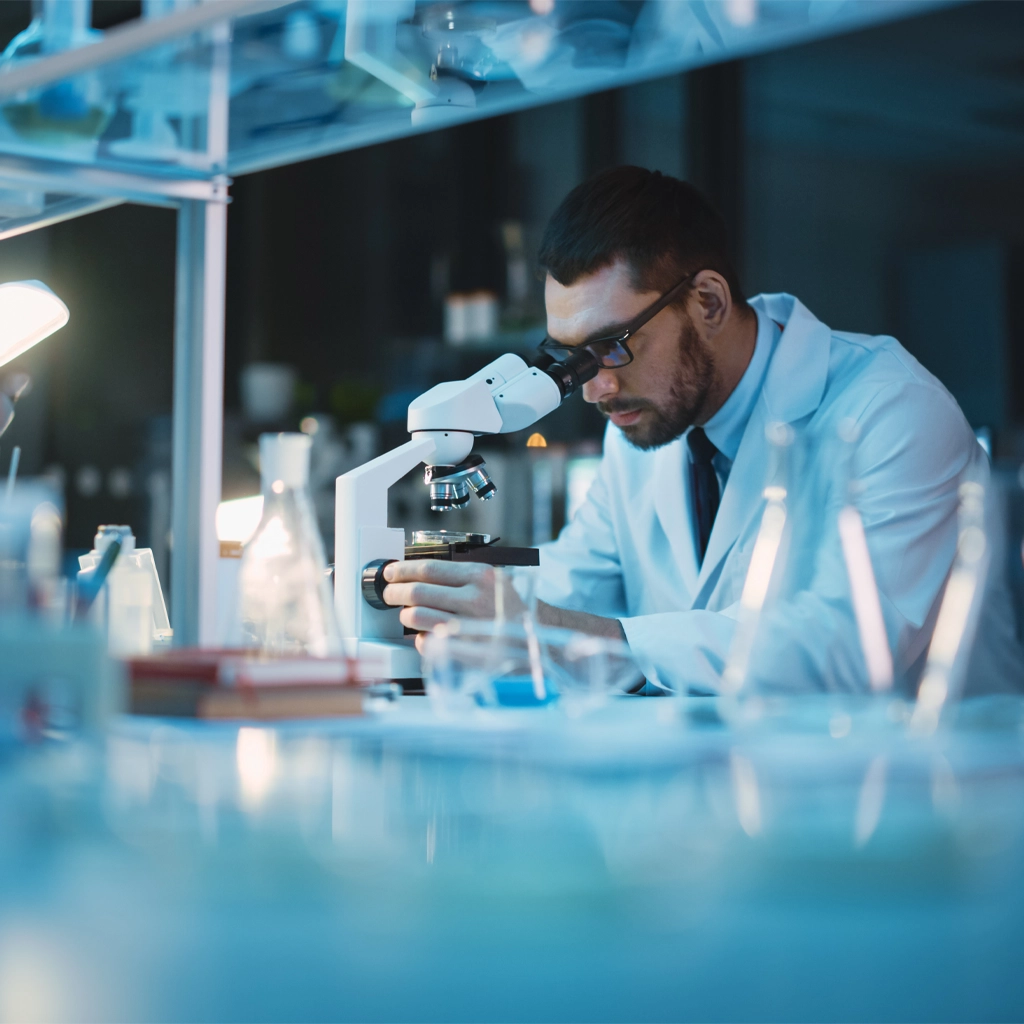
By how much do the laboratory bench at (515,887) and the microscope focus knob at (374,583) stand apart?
0.84m

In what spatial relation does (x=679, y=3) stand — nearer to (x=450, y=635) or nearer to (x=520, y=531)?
(x=450, y=635)

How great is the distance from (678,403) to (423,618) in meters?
1.00

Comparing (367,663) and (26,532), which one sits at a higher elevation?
(26,532)

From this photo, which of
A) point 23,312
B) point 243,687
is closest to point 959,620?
point 243,687

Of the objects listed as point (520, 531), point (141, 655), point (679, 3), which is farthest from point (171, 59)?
point (520, 531)

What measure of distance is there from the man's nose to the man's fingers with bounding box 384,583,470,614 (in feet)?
2.83

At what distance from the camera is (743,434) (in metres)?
2.29

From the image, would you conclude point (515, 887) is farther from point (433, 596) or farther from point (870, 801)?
point (433, 596)

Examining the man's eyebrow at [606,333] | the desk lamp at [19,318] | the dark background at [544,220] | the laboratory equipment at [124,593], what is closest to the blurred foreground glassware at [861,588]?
the laboratory equipment at [124,593]

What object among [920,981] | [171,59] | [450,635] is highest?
[171,59]

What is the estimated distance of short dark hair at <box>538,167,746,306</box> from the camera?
220 cm

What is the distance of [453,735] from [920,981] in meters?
0.46

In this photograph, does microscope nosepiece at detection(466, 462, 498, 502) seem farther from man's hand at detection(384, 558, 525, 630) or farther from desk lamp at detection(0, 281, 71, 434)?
desk lamp at detection(0, 281, 71, 434)

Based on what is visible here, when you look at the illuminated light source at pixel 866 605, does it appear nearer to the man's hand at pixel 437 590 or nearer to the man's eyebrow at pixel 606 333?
the man's hand at pixel 437 590
